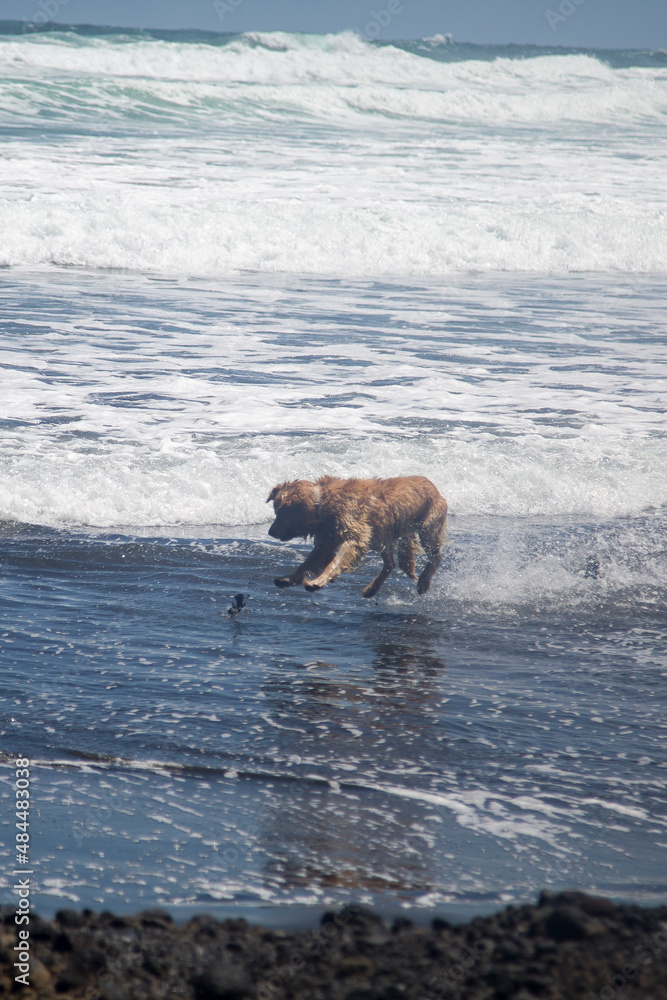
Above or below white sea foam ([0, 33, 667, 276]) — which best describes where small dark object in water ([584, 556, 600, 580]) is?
below

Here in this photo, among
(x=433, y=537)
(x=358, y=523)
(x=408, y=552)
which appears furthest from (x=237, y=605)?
(x=433, y=537)

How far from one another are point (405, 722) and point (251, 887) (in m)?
1.51

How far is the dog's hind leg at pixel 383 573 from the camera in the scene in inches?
263

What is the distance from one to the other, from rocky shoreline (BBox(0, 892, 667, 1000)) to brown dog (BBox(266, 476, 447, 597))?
3243mm

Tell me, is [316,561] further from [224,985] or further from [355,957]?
[224,985]

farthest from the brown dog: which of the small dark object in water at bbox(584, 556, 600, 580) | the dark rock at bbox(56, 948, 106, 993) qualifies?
the dark rock at bbox(56, 948, 106, 993)

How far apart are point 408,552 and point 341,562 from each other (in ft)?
2.62

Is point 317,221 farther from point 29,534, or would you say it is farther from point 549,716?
point 549,716

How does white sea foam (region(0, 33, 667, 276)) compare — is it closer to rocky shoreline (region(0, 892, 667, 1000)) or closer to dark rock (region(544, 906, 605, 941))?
rocky shoreline (region(0, 892, 667, 1000))

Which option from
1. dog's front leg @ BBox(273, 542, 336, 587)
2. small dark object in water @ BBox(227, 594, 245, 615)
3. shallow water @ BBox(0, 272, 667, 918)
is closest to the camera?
shallow water @ BBox(0, 272, 667, 918)

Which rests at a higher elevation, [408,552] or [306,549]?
[408,552]

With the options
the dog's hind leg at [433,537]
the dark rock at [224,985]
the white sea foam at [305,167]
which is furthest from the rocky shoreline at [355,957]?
the white sea foam at [305,167]

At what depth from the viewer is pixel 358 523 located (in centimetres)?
659

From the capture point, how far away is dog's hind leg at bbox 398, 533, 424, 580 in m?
7.03
